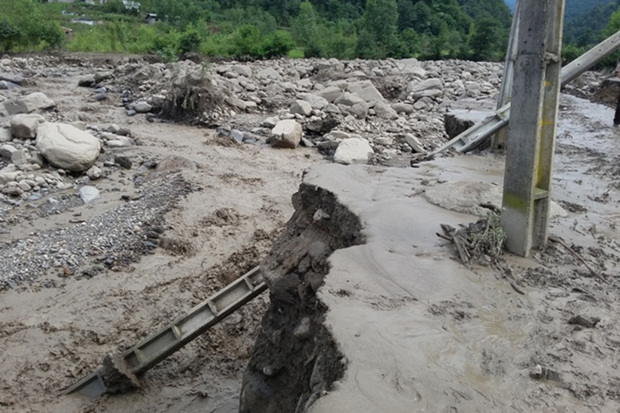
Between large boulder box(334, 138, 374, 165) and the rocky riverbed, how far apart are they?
37 mm

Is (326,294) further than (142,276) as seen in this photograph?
No

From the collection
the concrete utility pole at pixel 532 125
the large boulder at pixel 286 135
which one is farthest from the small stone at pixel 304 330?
the large boulder at pixel 286 135

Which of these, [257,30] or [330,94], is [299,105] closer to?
[330,94]

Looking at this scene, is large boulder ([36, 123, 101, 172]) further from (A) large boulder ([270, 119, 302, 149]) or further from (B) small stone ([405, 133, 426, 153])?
(B) small stone ([405, 133, 426, 153])

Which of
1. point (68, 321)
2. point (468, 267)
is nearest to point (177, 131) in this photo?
point (68, 321)

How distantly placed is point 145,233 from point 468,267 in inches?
180

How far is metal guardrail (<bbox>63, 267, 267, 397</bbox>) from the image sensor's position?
461 centimetres

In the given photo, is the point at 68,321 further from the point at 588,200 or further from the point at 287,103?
the point at 287,103

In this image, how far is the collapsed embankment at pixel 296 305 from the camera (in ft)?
11.0

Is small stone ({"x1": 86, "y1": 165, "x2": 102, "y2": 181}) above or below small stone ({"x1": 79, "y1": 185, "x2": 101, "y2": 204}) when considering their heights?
above

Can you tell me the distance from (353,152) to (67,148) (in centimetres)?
475

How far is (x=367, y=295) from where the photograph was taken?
3.07 m

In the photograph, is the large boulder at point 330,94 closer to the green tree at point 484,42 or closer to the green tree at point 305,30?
the green tree at point 305,30

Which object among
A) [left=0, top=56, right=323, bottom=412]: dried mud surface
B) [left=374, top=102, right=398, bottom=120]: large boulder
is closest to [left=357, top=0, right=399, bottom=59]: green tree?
[left=374, top=102, right=398, bottom=120]: large boulder
